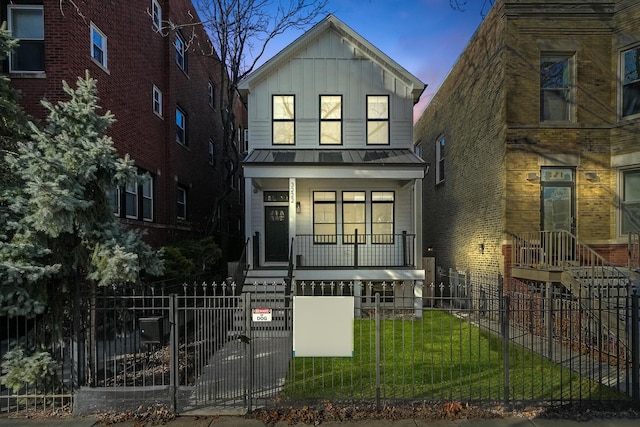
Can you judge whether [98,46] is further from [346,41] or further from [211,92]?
[211,92]

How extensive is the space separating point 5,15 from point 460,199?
14.2 m

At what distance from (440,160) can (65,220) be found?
1538 centimetres

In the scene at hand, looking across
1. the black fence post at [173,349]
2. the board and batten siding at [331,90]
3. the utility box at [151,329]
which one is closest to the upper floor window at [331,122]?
the board and batten siding at [331,90]

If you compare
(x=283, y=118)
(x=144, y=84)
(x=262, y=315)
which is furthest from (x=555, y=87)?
(x=144, y=84)

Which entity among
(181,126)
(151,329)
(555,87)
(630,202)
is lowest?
(151,329)

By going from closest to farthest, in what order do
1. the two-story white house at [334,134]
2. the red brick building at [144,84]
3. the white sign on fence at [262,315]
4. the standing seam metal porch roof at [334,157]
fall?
the white sign on fence at [262,315] → the red brick building at [144,84] → the standing seam metal porch roof at [334,157] → the two-story white house at [334,134]

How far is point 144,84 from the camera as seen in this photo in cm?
1170

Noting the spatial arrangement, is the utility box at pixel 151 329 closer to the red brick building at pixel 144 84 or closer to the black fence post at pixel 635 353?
the red brick building at pixel 144 84

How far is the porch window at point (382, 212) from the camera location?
13.4 meters

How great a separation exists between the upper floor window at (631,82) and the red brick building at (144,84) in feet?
38.5

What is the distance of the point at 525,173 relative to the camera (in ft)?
35.3

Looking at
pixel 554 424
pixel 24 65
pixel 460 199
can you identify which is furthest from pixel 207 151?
pixel 554 424

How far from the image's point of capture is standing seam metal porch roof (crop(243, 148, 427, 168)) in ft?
37.2

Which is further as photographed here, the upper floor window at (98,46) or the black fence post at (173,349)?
the upper floor window at (98,46)
